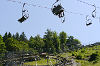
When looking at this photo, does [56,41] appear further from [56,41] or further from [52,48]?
[52,48]

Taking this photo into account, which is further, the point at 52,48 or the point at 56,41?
the point at 56,41

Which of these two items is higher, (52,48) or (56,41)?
(56,41)

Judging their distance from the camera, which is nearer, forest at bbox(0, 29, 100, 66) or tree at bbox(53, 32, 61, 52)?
forest at bbox(0, 29, 100, 66)

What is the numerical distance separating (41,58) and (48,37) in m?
26.4

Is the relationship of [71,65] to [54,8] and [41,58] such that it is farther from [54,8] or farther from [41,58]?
[54,8]

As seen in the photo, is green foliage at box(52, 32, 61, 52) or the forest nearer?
the forest

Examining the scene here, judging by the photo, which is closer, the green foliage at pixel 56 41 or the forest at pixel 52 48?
the forest at pixel 52 48

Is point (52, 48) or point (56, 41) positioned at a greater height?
point (56, 41)

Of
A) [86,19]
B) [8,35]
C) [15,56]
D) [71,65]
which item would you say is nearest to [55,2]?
[86,19]

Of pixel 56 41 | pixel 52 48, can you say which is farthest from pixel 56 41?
pixel 52 48

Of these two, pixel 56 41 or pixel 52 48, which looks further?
pixel 56 41

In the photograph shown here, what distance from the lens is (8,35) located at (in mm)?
82688

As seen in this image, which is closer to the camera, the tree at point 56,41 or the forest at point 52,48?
the forest at point 52,48

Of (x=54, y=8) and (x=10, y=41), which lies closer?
(x=54, y=8)
